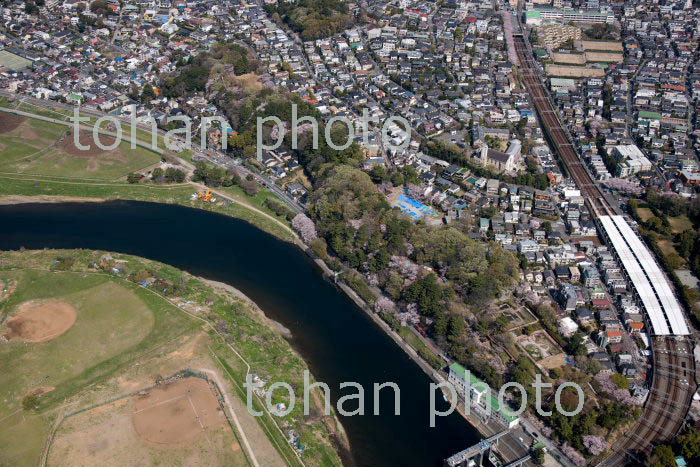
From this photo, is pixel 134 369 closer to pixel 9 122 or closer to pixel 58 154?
pixel 58 154

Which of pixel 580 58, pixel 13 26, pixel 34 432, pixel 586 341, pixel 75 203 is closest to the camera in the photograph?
pixel 34 432

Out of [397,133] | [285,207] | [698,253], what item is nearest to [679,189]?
[698,253]

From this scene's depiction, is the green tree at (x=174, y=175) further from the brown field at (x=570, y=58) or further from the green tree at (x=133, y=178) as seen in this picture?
the brown field at (x=570, y=58)

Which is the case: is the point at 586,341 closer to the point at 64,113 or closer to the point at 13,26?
the point at 64,113

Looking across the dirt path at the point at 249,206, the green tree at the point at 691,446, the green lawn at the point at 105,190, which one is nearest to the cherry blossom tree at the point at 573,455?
the green tree at the point at 691,446

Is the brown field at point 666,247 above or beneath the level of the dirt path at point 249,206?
above

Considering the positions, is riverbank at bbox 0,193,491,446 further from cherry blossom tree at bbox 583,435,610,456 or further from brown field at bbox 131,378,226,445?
A: brown field at bbox 131,378,226,445
